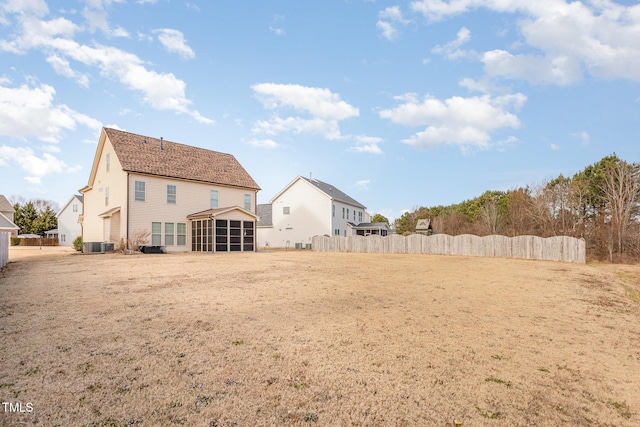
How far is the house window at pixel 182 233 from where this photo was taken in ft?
81.9

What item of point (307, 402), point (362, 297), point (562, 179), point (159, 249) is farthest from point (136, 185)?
point (562, 179)

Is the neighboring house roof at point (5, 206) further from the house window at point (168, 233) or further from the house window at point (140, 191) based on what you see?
the house window at point (168, 233)

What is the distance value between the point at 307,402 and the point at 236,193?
2665 centimetres

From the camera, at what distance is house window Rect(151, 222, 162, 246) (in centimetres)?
2354

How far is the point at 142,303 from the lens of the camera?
678 centimetres

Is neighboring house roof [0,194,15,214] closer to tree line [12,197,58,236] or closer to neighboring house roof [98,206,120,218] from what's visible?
tree line [12,197,58,236]

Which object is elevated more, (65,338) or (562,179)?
(562,179)

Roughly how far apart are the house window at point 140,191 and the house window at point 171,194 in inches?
69.3

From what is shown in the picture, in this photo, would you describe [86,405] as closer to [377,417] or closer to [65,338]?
[65,338]

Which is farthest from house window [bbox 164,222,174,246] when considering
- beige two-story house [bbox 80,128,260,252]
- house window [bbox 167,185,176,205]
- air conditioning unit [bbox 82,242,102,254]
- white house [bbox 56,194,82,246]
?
white house [bbox 56,194,82,246]

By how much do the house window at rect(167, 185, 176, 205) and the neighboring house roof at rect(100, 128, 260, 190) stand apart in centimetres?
83

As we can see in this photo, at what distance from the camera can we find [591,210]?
92.8 feet

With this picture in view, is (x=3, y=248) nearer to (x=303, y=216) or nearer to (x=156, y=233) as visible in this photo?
(x=156, y=233)

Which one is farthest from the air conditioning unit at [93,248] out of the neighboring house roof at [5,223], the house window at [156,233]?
the neighboring house roof at [5,223]
